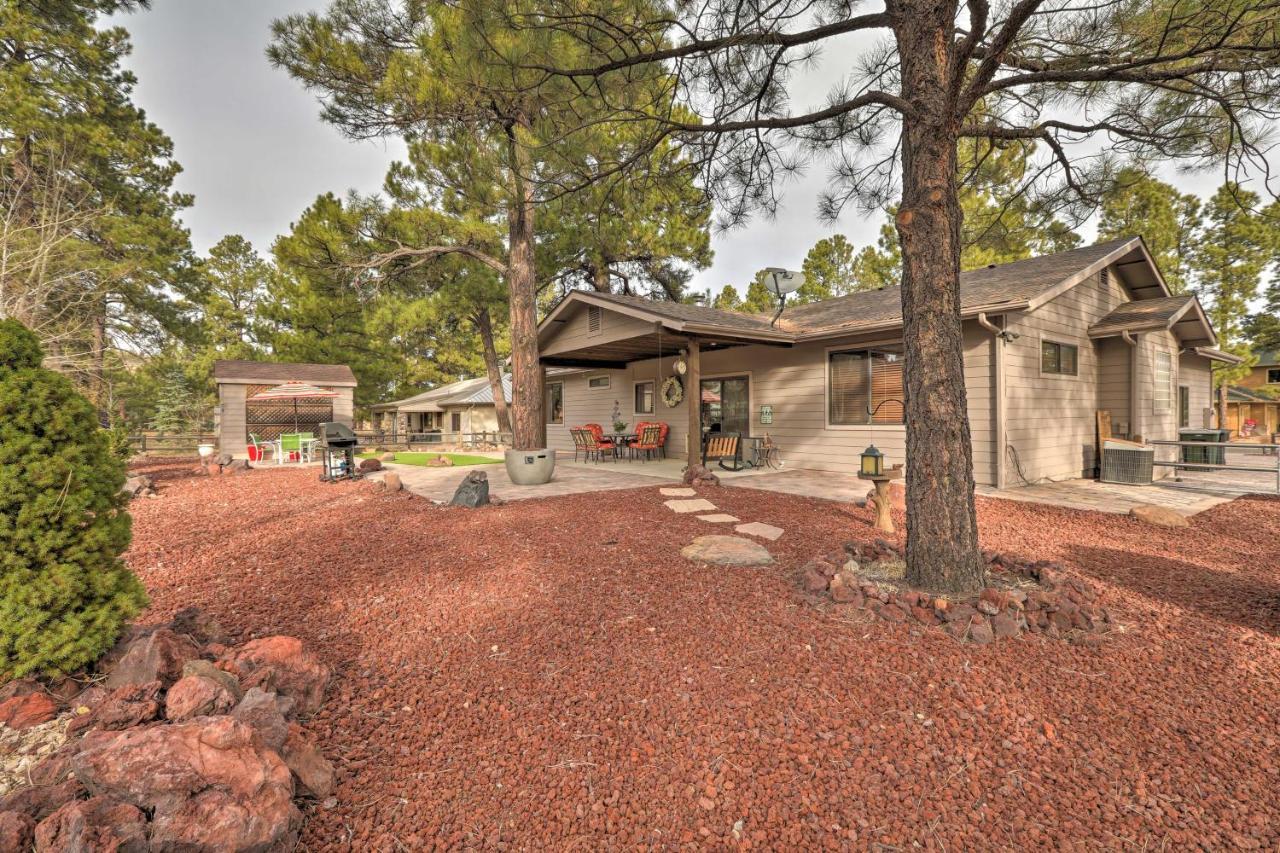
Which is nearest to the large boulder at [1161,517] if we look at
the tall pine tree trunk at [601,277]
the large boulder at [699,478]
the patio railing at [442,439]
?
the large boulder at [699,478]

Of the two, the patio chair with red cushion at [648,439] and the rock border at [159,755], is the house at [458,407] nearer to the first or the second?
the patio chair with red cushion at [648,439]

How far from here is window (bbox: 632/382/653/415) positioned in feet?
42.3

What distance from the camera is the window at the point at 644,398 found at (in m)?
12.9

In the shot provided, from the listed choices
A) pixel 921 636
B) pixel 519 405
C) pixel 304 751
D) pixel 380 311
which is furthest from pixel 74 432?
pixel 380 311

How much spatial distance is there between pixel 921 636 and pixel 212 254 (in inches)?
1339

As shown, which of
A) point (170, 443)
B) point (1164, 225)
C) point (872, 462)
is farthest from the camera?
point (170, 443)

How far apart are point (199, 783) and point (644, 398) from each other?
39.0ft

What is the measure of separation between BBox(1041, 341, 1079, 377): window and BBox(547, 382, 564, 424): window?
11552mm

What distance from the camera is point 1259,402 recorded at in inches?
822

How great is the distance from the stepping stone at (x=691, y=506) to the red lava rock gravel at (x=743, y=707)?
193cm

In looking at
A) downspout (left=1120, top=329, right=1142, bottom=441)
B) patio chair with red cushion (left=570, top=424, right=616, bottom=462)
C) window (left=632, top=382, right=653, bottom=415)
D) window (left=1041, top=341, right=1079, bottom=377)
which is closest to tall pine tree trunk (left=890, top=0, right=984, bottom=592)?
window (left=1041, top=341, right=1079, bottom=377)

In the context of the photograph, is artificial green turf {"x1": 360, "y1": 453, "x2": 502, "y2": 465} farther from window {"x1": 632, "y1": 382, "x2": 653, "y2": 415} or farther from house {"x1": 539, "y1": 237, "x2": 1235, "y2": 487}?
window {"x1": 632, "y1": 382, "x2": 653, "y2": 415}

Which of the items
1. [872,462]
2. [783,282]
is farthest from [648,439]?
[872,462]

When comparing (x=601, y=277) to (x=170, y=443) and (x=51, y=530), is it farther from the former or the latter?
(x=170, y=443)
